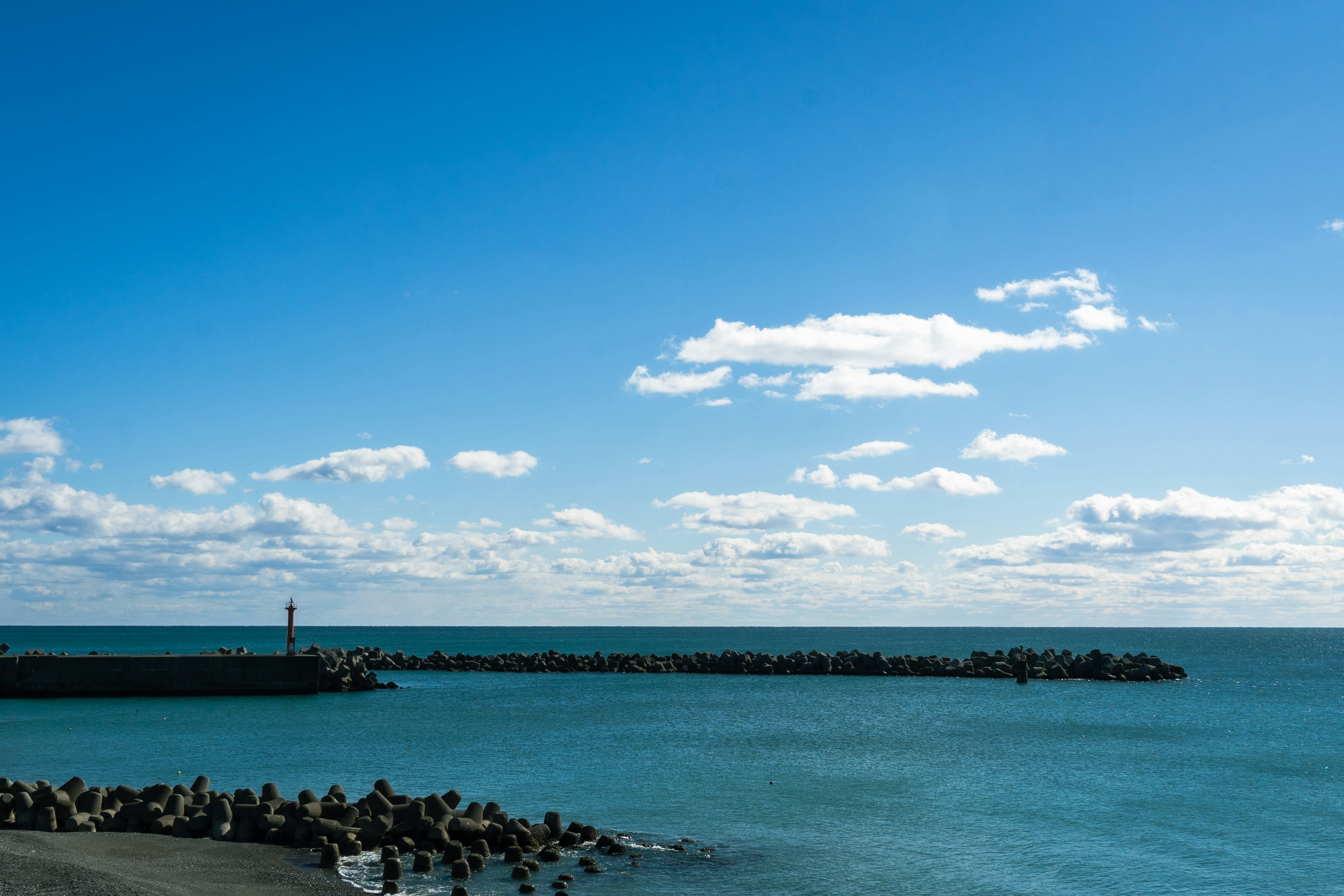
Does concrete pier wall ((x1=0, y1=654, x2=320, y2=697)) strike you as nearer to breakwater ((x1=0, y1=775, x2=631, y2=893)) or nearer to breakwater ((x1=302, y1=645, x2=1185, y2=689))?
breakwater ((x1=302, y1=645, x2=1185, y2=689))

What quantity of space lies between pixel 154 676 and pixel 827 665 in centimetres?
4425

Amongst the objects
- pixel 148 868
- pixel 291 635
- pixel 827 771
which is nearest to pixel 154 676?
pixel 291 635

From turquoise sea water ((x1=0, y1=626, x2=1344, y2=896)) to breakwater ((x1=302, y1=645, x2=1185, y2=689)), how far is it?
41.2 feet

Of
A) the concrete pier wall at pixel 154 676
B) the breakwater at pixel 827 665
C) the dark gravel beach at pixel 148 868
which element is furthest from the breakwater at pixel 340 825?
the breakwater at pixel 827 665

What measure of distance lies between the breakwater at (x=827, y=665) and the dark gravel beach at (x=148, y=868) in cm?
4983

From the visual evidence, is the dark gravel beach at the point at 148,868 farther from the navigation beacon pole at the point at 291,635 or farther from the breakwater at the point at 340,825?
the navigation beacon pole at the point at 291,635

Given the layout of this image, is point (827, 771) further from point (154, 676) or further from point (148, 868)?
point (154, 676)

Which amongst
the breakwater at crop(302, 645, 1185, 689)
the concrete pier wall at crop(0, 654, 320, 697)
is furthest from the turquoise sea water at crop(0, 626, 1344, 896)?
the breakwater at crop(302, 645, 1185, 689)

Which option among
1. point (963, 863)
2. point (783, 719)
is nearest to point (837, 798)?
point (963, 863)

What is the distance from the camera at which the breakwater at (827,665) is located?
69938 mm

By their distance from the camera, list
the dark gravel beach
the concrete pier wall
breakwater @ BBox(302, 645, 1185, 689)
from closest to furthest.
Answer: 1. the dark gravel beach
2. the concrete pier wall
3. breakwater @ BBox(302, 645, 1185, 689)

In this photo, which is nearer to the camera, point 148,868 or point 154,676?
point 148,868

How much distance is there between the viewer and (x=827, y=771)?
2900cm

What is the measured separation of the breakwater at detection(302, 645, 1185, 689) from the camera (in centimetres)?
6994
